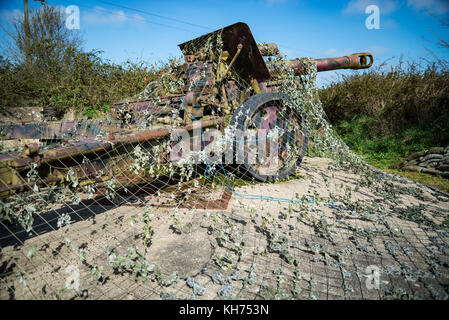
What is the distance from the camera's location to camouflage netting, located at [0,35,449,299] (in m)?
1.68

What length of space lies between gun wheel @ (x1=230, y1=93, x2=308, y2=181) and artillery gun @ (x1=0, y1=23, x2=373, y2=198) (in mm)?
16

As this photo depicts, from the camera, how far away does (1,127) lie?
2609 mm

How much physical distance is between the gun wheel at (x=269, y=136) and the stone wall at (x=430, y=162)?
9.76ft

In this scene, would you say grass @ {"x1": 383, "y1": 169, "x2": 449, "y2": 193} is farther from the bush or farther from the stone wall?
the bush

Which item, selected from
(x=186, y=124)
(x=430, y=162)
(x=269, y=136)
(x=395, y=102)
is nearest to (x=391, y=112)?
(x=395, y=102)

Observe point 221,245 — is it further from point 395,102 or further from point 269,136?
point 395,102

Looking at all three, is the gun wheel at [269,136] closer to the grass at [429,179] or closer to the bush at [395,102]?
the grass at [429,179]

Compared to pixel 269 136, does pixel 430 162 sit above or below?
below

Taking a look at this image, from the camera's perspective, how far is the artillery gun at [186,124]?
1.82m

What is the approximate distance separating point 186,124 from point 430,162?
5461 mm

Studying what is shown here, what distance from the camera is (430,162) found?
502 centimetres

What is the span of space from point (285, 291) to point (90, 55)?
1091 cm
